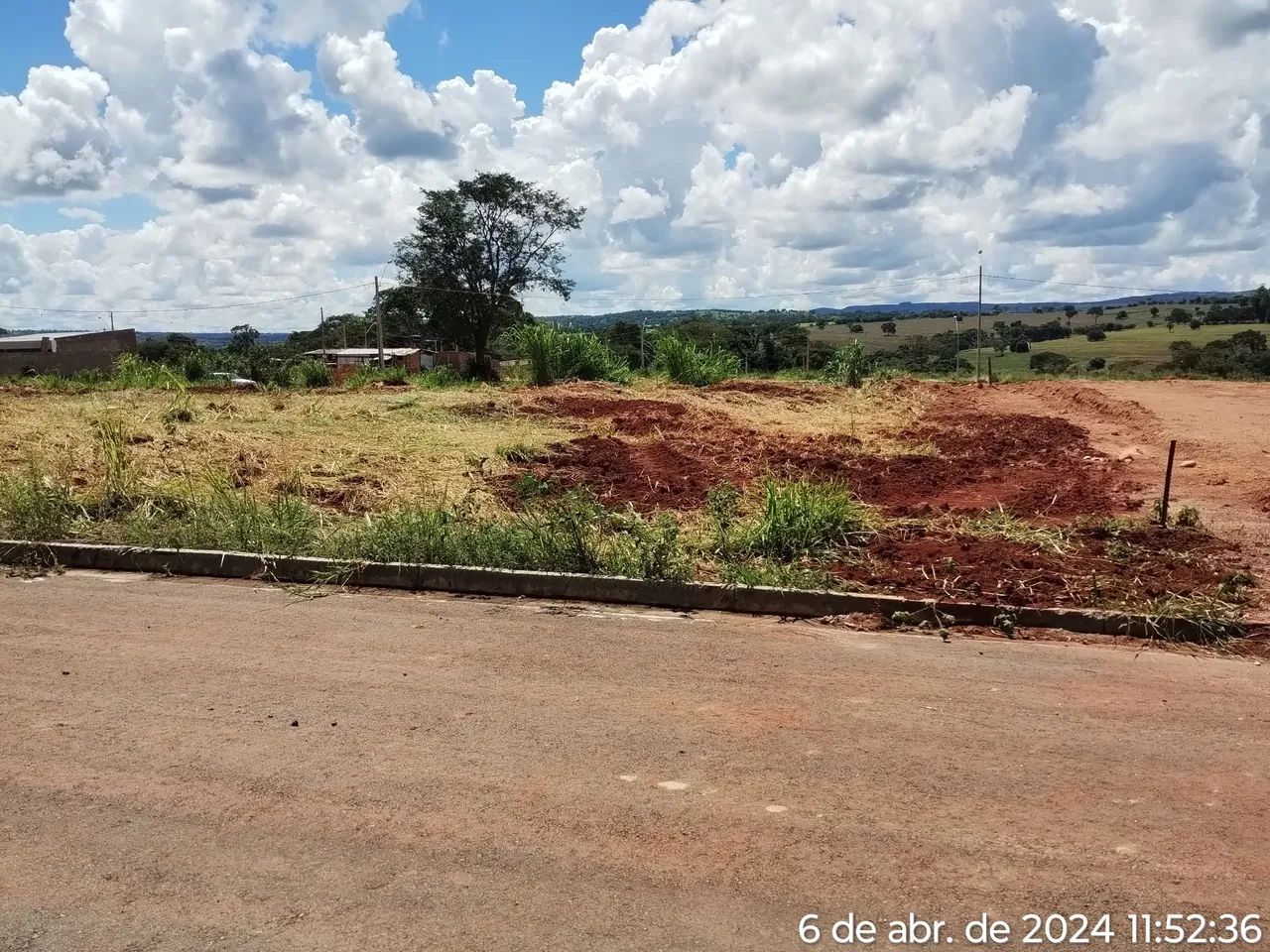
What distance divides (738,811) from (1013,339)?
3804 centimetres

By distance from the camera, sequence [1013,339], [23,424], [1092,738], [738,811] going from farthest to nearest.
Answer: [1013,339] → [23,424] → [1092,738] → [738,811]

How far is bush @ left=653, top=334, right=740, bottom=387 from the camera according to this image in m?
29.1

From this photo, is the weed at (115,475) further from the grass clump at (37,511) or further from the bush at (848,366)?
the bush at (848,366)

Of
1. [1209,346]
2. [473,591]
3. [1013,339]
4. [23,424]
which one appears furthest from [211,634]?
[1013,339]

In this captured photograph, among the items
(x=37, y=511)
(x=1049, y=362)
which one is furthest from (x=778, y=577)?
(x=1049, y=362)

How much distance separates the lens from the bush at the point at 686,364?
95.4ft

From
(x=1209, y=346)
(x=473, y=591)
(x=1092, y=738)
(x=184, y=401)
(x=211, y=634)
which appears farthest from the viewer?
(x=1209, y=346)

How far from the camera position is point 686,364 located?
2927cm

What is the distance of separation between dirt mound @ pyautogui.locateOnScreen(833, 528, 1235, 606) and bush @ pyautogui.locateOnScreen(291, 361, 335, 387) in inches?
954

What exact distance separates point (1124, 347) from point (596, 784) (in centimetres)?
3730

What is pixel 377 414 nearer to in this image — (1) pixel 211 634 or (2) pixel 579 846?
(1) pixel 211 634

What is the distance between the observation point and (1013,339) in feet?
125

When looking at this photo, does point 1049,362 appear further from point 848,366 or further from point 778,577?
point 778,577
